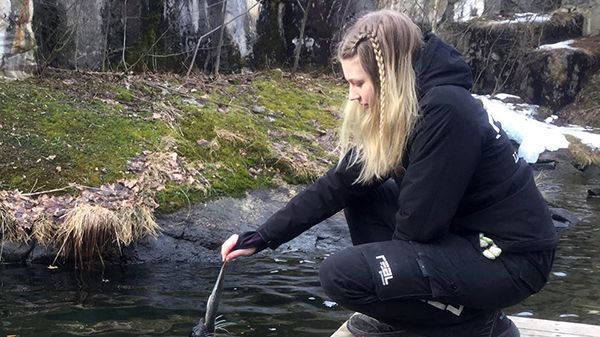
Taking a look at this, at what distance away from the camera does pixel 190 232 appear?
639 cm

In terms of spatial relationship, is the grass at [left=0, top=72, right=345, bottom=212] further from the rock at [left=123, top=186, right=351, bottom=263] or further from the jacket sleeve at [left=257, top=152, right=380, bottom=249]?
the jacket sleeve at [left=257, top=152, right=380, bottom=249]

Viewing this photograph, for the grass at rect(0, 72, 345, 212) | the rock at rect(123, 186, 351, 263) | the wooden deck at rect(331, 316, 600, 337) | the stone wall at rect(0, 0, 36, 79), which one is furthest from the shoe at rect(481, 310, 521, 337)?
the stone wall at rect(0, 0, 36, 79)

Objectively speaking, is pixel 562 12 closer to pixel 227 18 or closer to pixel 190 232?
pixel 227 18

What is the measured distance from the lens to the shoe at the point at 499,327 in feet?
9.61

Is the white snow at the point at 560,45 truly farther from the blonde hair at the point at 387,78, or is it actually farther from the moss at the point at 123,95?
the blonde hair at the point at 387,78

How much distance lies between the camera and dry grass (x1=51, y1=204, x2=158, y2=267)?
5.73 metres

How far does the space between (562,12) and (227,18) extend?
11.9 metres

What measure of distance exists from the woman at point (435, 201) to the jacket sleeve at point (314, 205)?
27cm

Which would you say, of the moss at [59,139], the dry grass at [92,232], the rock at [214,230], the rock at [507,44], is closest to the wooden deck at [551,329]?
the rock at [214,230]

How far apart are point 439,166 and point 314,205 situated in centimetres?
77

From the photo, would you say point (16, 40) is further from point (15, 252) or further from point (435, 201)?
point (435, 201)

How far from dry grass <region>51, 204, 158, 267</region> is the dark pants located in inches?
133

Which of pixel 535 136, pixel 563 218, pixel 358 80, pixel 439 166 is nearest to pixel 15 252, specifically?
pixel 358 80

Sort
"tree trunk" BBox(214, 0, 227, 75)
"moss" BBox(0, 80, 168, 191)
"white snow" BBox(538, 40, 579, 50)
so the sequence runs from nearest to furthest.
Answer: "moss" BBox(0, 80, 168, 191), "tree trunk" BBox(214, 0, 227, 75), "white snow" BBox(538, 40, 579, 50)
